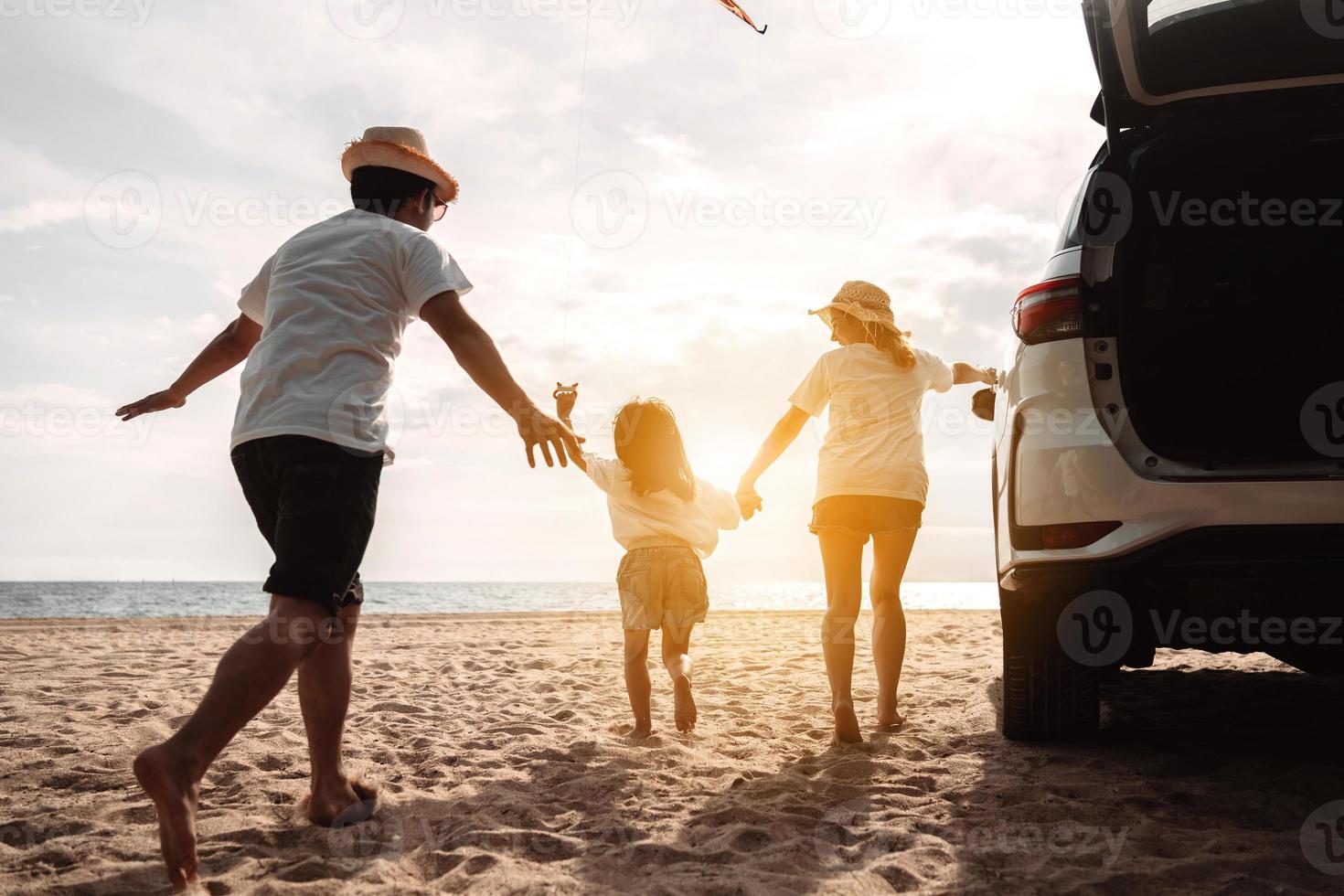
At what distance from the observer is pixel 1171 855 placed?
2439mm

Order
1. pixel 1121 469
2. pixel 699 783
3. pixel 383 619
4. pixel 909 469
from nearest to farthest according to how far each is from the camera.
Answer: pixel 1121 469 → pixel 699 783 → pixel 909 469 → pixel 383 619

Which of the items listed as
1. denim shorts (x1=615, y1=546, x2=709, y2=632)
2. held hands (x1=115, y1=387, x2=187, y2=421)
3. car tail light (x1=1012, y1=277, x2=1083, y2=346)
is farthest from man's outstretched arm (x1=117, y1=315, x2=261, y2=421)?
car tail light (x1=1012, y1=277, x2=1083, y2=346)

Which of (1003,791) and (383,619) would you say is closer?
(1003,791)

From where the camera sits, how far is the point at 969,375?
15.2 ft

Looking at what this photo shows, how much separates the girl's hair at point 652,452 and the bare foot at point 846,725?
115 cm

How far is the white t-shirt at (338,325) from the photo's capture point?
2.57 m

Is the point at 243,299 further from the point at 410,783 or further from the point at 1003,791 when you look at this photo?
the point at 1003,791

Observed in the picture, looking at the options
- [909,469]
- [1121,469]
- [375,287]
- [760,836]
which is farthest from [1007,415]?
[375,287]

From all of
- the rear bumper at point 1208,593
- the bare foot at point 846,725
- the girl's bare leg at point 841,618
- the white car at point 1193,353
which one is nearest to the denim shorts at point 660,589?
the girl's bare leg at point 841,618

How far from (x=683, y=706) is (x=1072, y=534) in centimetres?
204

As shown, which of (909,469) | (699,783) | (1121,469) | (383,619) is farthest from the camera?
(383,619)

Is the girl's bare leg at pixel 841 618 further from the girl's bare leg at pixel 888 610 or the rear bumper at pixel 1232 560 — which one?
the rear bumper at pixel 1232 560

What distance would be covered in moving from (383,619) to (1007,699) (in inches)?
360

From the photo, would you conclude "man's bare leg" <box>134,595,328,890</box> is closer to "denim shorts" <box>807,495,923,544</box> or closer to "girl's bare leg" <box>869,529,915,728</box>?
"denim shorts" <box>807,495,923,544</box>
